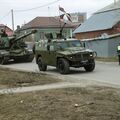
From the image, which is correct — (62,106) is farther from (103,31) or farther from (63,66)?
(103,31)

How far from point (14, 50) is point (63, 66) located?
42.9 ft

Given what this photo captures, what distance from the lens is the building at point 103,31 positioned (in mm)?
40312

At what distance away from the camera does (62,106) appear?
10.8 meters

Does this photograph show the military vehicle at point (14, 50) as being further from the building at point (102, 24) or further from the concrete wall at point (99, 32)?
the building at point (102, 24)

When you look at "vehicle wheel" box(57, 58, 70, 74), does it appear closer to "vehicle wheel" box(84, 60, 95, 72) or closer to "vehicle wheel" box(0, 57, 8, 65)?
"vehicle wheel" box(84, 60, 95, 72)

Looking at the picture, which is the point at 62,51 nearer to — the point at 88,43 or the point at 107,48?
the point at 107,48

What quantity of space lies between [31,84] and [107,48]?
2298cm

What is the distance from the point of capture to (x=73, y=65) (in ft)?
A: 77.7

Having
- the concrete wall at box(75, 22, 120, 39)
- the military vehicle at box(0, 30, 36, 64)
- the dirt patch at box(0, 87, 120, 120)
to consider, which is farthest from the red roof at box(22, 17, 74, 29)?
the dirt patch at box(0, 87, 120, 120)

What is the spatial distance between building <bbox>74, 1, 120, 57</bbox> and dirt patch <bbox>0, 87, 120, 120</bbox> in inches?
1070

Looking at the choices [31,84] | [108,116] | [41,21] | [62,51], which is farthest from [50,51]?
[41,21]

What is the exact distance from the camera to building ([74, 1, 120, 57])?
40312 millimetres

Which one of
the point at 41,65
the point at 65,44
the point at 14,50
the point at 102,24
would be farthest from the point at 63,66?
the point at 102,24

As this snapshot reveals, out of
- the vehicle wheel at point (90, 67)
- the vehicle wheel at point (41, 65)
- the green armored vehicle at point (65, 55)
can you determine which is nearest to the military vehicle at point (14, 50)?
the vehicle wheel at point (41, 65)
